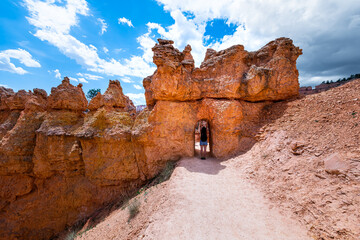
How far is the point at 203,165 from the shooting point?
7.26m

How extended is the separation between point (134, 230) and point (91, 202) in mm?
6519

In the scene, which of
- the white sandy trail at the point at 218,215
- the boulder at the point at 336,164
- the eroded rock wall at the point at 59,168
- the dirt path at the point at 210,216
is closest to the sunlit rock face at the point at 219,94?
the eroded rock wall at the point at 59,168

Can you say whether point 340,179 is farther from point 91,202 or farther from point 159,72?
point 91,202

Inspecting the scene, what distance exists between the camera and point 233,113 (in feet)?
26.4

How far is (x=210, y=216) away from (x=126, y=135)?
6.31 m

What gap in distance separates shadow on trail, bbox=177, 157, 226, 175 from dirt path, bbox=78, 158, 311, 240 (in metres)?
0.61

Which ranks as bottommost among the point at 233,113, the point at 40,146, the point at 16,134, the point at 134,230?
the point at 134,230

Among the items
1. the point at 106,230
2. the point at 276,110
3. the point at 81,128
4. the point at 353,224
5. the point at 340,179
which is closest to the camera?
the point at 353,224

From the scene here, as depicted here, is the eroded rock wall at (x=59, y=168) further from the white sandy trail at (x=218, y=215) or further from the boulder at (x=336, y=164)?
the boulder at (x=336, y=164)

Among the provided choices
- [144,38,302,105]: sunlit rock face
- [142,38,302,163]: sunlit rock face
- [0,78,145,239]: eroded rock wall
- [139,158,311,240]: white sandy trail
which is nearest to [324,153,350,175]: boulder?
[139,158,311,240]: white sandy trail

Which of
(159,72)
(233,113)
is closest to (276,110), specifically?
(233,113)

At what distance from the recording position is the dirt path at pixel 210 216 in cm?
344

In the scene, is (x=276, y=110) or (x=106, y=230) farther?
(x=276, y=110)

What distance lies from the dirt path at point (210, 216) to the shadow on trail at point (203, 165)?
612mm
